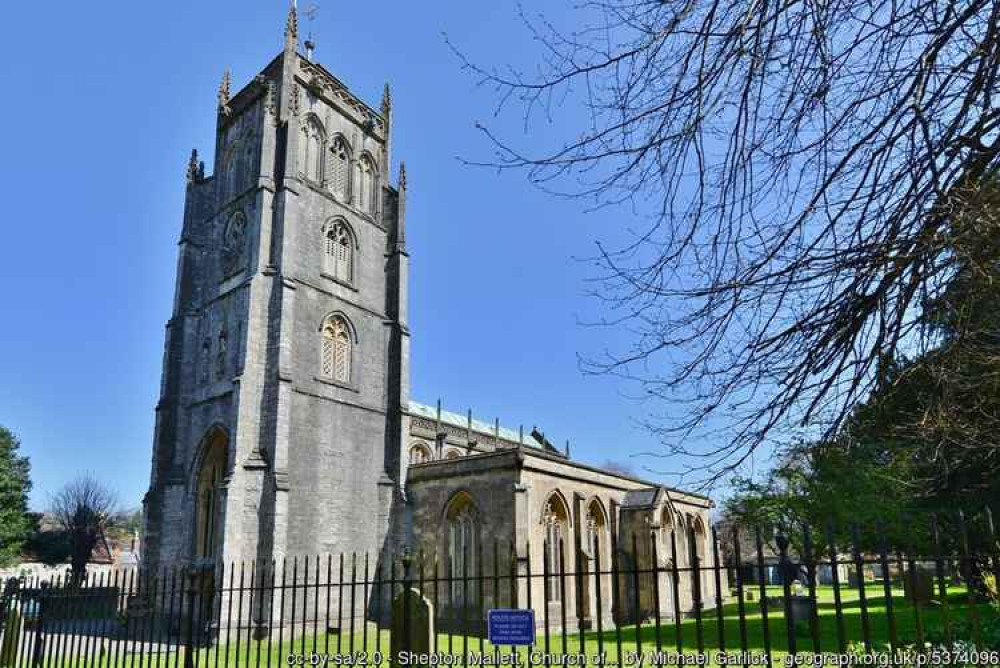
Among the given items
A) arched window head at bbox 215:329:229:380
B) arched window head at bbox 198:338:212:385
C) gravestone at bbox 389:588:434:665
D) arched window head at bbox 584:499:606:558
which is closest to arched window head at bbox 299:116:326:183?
arched window head at bbox 215:329:229:380

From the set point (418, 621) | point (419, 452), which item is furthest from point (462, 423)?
point (418, 621)

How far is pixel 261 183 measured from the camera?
80.3ft

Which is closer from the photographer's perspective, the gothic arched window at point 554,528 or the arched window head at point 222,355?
the gothic arched window at point 554,528

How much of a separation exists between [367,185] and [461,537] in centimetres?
1474

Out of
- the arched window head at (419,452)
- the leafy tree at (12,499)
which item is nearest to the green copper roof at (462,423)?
the arched window head at (419,452)

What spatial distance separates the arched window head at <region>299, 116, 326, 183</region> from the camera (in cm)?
2633

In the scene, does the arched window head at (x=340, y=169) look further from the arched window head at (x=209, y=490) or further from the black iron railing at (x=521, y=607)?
the black iron railing at (x=521, y=607)

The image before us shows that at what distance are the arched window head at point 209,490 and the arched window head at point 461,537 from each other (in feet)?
25.1

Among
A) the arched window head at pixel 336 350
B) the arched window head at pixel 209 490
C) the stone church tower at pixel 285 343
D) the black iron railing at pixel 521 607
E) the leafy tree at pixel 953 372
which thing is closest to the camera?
the leafy tree at pixel 953 372

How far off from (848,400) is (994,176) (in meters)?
1.62

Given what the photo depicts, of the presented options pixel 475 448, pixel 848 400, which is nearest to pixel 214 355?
pixel 475 448

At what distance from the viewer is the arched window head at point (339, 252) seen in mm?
26062

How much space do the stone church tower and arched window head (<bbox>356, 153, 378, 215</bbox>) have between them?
9 centimetres

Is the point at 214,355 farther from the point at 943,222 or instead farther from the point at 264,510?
the point at 943,222
